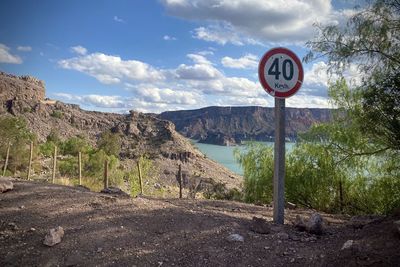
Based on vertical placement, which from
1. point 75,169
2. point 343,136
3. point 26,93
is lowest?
point 75,169

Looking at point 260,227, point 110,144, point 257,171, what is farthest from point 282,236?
point 110,144

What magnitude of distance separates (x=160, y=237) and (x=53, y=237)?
4.40 feet

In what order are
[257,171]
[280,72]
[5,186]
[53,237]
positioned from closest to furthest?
[53,237], [280,72], [5,186], [257,171]

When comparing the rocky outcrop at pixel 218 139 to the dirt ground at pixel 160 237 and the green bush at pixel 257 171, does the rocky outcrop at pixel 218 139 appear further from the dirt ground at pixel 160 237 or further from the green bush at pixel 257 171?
the dirt ground at pixel 160 237

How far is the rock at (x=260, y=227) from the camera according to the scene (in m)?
5.69

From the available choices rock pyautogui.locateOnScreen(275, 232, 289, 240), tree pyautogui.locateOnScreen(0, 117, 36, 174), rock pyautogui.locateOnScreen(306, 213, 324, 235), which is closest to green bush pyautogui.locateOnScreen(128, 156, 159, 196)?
rock pyautogui.locateOnScreen(306, 213, 324, 235)

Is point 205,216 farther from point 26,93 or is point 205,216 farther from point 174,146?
point 26,93

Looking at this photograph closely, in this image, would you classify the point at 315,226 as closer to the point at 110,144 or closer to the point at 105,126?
the point at 110,144

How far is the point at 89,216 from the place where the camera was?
19.6ft

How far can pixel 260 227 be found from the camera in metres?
5.76

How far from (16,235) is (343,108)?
9420mm

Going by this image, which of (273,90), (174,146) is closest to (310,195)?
(273,90)

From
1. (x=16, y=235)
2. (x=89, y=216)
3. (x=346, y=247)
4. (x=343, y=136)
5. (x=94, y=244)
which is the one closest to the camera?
(x=346, y=247)

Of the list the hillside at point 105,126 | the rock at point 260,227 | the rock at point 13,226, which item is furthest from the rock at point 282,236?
the hillside at point 105,126
